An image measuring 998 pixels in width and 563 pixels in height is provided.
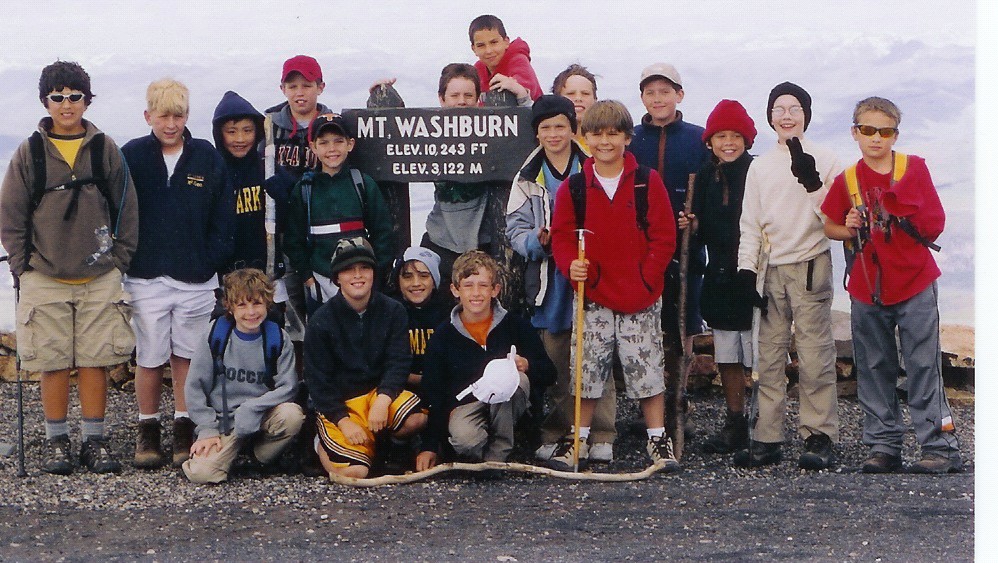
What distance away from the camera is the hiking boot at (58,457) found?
23.4ft

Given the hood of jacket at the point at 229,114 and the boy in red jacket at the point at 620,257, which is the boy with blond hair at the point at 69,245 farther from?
the boy in red jacket at the point at 620,257

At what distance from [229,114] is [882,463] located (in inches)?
155

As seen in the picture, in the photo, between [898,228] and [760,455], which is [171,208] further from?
[898,228]

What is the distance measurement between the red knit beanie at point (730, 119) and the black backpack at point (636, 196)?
0.52 meters

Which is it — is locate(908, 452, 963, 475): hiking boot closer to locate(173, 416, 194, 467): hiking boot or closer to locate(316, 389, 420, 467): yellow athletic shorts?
locate(316, 389, 420, 467): yellow athletic shorts

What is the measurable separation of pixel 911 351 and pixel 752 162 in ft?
4.23

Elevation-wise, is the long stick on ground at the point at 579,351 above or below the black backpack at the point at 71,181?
below

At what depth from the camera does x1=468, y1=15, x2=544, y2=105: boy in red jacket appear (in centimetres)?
813

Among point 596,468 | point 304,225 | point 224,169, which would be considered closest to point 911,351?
point 596,468

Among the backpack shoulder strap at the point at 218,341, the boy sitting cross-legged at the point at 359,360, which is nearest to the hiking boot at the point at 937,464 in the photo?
the boy sitting cross-legged at the point at 359,360

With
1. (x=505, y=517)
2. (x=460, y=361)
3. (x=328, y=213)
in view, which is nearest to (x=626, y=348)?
(x=460, y=361)

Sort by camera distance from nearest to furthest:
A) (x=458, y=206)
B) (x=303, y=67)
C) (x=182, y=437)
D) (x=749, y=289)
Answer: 1. (x=749, y=289)
2. (x=182, y=437)
3. (x=303, y=67)
4. (x=458, y=206)

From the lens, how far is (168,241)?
24.2 ft

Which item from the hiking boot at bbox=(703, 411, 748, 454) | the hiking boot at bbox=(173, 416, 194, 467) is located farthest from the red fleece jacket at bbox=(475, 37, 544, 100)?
the hiking boot at bbox=(173, 416, 194, 467)
